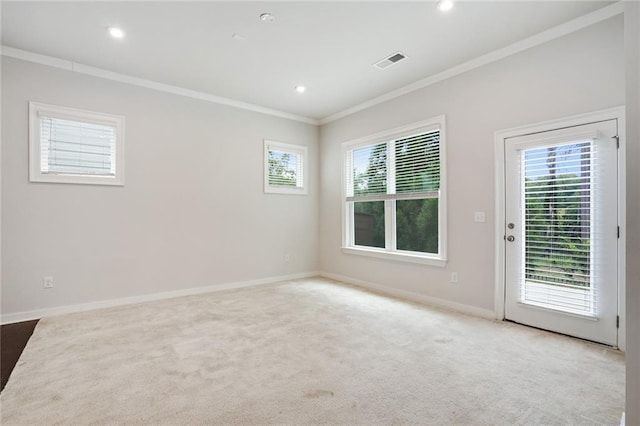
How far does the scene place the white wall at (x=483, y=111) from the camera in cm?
279

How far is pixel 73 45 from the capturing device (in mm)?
3297

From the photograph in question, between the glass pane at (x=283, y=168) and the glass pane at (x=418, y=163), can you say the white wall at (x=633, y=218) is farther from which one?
the glass pane at (x=283, y=168)

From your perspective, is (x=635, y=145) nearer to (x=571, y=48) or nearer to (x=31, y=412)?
(x=571, y=48)

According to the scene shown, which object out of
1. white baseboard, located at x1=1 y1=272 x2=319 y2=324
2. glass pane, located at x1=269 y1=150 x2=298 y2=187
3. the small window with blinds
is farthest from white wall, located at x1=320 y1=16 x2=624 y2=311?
the small window with blinds

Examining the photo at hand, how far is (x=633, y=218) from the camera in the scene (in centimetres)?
127

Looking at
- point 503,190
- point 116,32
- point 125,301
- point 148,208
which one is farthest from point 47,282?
point 503,190

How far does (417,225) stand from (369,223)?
0.95 metres

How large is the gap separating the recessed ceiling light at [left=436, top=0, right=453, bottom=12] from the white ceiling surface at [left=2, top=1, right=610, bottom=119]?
5 centimetres

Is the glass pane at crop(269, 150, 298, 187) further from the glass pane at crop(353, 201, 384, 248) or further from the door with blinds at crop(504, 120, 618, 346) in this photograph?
the door with blinds at crop(504, 120, 618, 346)

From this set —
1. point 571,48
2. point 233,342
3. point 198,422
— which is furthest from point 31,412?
point 571,48

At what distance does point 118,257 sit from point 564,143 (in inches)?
200

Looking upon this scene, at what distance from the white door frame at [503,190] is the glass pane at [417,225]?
83cm

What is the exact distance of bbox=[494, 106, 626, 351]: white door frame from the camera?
8.57ft

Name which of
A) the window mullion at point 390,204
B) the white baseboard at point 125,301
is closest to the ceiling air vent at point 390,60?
the window mullion at point 390,204
